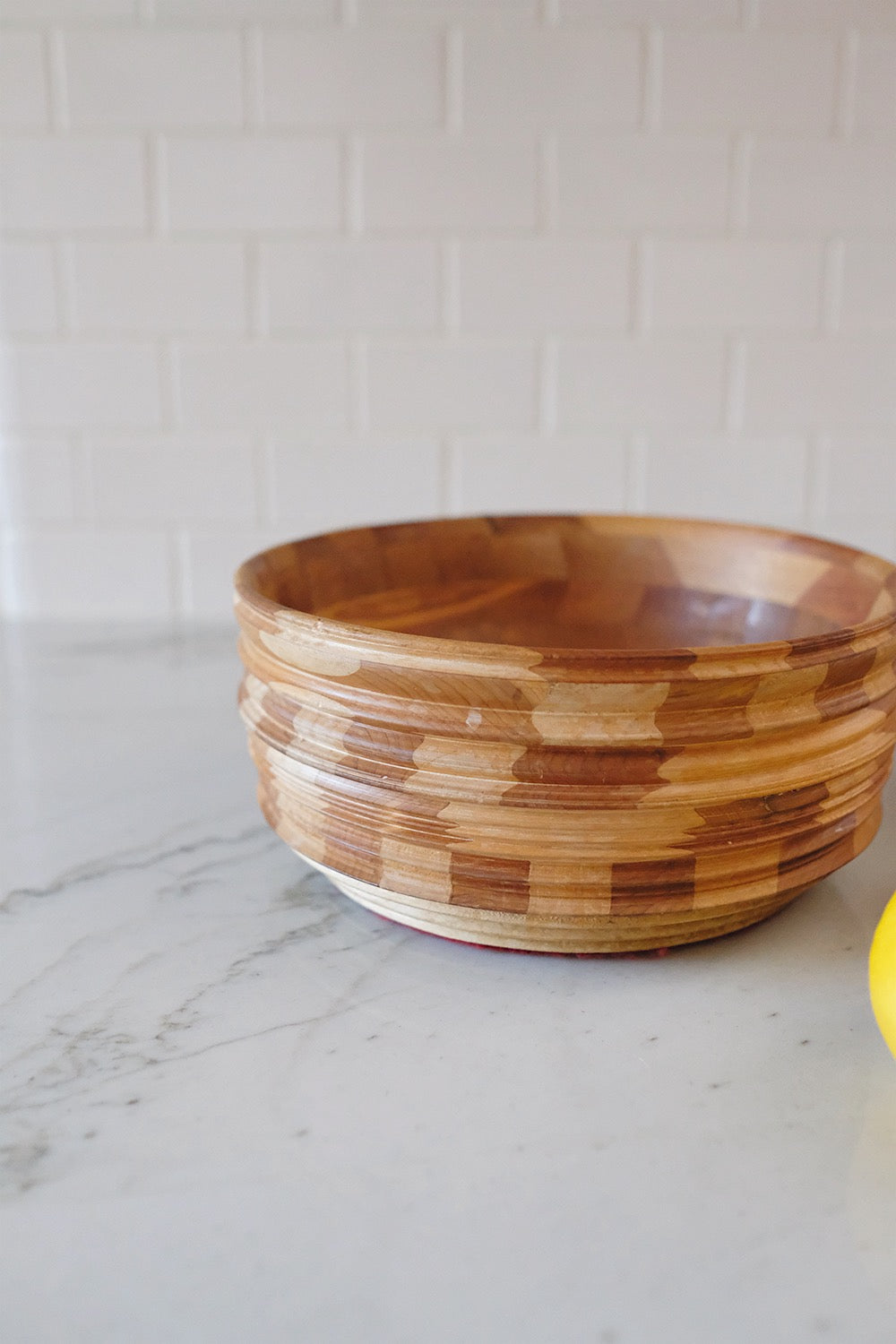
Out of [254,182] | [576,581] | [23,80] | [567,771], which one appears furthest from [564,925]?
[23,80]

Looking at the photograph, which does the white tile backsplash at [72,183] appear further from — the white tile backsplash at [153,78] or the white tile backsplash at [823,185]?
the white tile backsplash at [823,185]

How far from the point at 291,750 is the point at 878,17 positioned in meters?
1.06

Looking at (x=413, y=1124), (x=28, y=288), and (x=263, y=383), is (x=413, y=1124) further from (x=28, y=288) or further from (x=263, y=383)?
(x=28, y=288)

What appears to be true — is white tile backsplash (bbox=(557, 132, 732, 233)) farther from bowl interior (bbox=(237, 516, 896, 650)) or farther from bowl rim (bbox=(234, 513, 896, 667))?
bowl rim (bbox=(234, 513, 896, 667))

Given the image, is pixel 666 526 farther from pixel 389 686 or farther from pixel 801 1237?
pixel 801 1237

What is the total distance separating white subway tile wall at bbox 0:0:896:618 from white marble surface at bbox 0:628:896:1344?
0.70 metres

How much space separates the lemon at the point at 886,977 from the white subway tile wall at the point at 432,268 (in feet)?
2.89

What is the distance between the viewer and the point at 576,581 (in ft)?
2.66

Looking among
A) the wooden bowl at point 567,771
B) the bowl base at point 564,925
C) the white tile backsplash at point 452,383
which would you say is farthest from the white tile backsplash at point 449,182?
the bowl base at point 564,925

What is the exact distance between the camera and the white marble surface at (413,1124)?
37 centimetres

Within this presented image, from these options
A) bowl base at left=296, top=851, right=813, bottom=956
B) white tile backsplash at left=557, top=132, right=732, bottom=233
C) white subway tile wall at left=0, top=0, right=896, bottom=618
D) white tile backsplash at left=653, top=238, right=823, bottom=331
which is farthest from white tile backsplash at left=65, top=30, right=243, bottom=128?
bowl base at left=296, top=851, right=813, bottom=956

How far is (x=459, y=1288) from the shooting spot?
1.22ft

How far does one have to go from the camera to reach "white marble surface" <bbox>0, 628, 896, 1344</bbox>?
1.21ft

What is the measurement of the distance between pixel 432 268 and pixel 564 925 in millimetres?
905
